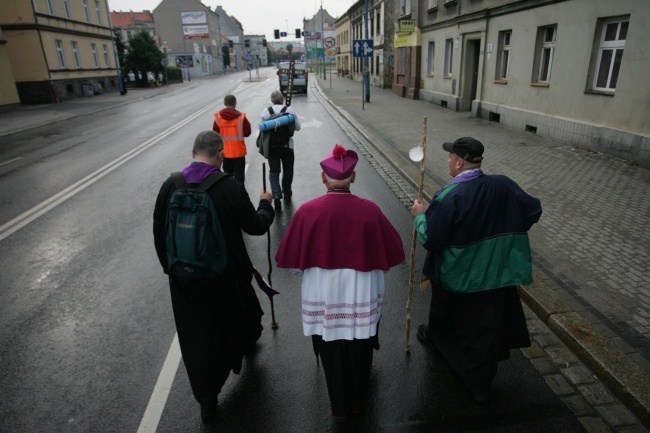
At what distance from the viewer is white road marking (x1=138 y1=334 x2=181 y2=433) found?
3055mm

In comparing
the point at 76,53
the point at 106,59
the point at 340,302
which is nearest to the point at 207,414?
the point at 340,302

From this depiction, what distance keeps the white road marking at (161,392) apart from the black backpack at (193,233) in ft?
3.62

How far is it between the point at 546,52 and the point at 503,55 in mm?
2668

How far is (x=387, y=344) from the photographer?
3.86 meters

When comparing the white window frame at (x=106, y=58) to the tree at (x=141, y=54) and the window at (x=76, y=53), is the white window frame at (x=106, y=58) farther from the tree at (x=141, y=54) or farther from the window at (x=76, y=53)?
the window at (x=76, y=53)

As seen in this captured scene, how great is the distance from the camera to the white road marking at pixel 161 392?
305cm

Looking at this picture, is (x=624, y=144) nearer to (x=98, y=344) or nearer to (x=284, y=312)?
(x=284, y=312)

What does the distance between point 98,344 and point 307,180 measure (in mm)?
5839

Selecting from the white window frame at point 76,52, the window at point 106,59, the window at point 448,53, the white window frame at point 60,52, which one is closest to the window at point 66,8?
the white window frame at point 76,52

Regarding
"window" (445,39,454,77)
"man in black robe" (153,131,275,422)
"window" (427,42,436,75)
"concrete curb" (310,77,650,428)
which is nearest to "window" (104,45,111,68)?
"window" (427,42,436,75)

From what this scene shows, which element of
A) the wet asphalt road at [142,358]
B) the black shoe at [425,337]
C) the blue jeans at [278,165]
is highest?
the blue jeans at [278,165]

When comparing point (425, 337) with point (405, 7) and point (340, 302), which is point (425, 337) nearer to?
point (340, 302)

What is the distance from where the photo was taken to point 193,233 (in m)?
2.77

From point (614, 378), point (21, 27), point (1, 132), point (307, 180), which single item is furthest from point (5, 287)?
point (21, 27)
